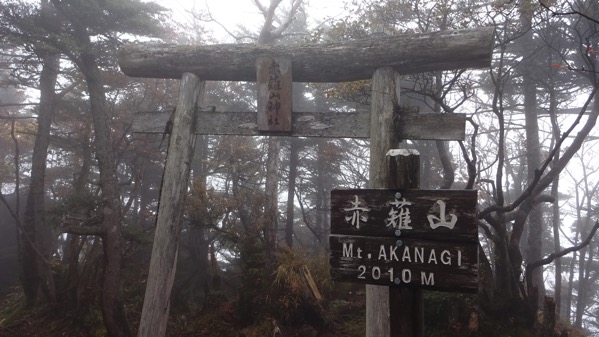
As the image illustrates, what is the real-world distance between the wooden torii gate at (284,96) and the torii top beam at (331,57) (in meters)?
0.01

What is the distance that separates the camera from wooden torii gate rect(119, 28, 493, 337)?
4.48m

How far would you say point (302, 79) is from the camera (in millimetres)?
5180

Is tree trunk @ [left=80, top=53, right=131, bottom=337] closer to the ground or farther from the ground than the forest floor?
farther from the ground

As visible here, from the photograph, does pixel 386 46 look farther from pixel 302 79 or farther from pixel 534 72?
pixel 534 72

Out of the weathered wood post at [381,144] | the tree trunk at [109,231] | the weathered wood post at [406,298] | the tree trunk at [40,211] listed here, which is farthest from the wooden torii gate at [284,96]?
the tree trunk at [40,211]

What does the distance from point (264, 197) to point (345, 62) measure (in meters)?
7.57

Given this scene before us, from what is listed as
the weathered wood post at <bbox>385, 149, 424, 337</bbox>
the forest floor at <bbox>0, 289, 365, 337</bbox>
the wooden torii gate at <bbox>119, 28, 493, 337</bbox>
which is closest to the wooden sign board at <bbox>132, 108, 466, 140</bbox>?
Answer: the wooden torii gate at <bbox>119, 28, 493, 337</bbox>

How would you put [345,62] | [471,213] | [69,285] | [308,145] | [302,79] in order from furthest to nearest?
1. [308,145]
2. [69,285]
3. [302,79]
4. [345,62]
5. [471,213]

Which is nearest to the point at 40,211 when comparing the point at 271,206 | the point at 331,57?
the point at 271,206

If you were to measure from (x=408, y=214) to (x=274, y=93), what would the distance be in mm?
2972

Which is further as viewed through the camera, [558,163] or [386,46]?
[558,163]

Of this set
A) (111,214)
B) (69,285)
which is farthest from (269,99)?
(69,285)

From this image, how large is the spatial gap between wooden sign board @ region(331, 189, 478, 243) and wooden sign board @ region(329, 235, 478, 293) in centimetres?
5

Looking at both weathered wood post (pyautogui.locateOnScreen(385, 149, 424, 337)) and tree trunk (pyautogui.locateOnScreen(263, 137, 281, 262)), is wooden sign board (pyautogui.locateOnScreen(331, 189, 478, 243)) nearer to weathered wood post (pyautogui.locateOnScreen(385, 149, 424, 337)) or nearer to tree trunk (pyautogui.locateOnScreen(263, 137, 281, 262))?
weathered wood post (pyautogui.locateOnScreen(385, 149, 424, 337))
